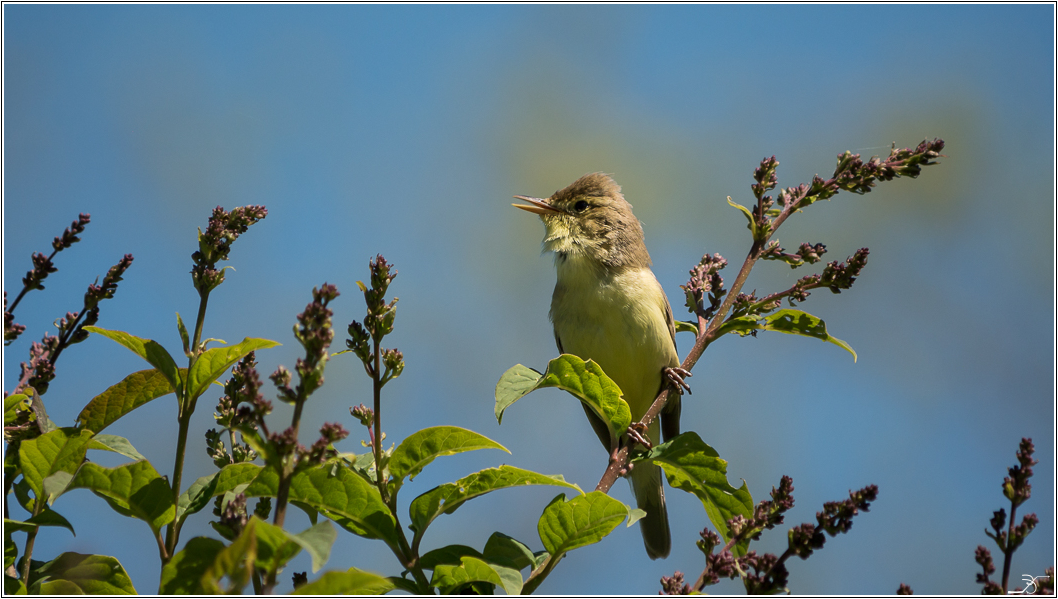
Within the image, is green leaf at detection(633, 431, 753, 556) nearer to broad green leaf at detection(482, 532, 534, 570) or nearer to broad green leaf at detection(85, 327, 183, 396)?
broad green leaf at detection(482, 532, 534, 570)

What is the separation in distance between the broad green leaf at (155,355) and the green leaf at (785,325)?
1.68m

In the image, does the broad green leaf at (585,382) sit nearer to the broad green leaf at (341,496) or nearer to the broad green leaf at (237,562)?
the broad green leaf at (341,496)

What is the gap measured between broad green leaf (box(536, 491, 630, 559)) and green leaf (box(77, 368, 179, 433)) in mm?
1158

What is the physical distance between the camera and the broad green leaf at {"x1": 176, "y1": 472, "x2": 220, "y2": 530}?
192cm

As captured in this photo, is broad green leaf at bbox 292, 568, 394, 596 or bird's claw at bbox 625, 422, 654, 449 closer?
broad green leaf at bbox 292, 568, 394, 596

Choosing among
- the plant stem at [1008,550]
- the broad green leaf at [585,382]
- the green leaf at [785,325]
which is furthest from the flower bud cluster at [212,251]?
the plant stem at [1008,550]

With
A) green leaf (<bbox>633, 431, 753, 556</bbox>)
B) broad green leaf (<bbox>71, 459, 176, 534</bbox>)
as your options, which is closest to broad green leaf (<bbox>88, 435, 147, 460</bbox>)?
broad green leaf (<bbox>71, 459, 176, 534</bbox>)

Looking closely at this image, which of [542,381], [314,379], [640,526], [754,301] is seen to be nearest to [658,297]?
[640,526]

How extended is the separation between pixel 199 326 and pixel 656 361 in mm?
3596

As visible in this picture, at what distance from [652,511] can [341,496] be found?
4.19 meters

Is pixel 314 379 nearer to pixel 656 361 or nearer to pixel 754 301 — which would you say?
pixel 754 301

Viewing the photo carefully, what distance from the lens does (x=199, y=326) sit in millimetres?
1982

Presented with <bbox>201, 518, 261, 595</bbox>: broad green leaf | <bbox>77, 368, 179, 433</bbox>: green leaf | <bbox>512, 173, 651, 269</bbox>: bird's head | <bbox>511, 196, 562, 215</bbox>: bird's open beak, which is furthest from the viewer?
<bbox>511, 196, 562, 215</bbox>: bird's open beak

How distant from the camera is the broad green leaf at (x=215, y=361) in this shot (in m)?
1.93
